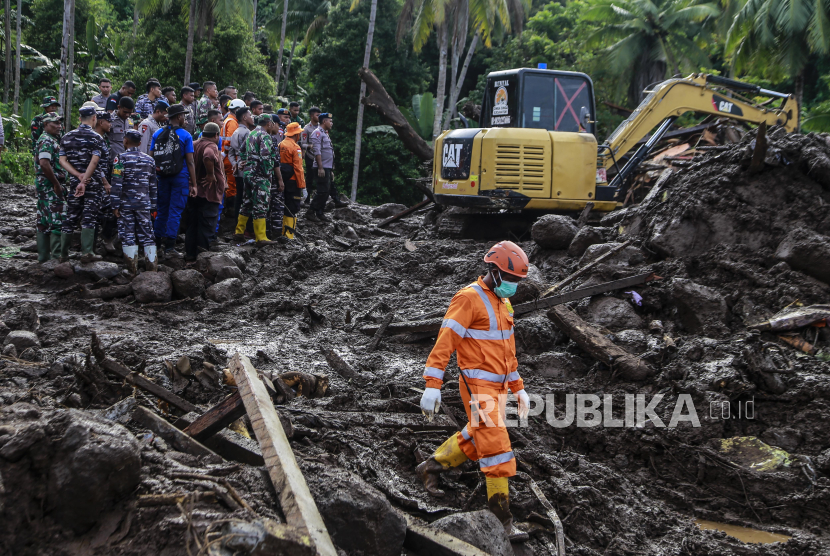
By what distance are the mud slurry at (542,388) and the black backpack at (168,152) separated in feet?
4.20

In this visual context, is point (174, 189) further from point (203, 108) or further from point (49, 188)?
point (203, 108)

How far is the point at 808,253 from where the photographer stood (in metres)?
6.77

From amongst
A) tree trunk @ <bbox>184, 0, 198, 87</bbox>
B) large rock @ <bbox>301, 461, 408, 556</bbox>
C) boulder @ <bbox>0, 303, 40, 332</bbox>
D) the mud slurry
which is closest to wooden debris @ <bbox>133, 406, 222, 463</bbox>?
the mud slurry

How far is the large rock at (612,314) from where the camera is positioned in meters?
6.69

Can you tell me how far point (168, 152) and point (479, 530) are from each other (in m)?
6.89

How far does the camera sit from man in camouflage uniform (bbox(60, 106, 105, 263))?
26.0 ft

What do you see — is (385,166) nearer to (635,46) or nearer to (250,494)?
(635,46)

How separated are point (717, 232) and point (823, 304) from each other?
1.64 metres

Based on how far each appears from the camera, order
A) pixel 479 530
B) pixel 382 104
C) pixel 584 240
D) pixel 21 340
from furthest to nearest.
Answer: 1. pixel 382 104
2. pixel 584 240
3. pixel 21 340
4. pixel 479 530

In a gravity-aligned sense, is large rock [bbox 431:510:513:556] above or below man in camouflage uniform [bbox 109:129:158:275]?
below

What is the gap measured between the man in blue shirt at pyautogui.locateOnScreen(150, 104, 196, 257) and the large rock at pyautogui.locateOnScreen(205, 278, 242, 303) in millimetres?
1221

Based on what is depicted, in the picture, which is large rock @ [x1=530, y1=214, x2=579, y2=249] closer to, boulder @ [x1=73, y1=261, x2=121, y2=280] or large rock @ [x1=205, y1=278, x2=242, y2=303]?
large rock @ [x1=205, y1=278, x2=242, y2=303]

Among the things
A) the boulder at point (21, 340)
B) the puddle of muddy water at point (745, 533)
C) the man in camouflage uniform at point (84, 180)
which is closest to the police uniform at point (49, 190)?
the man in camouflage uniform at point (84, 180)

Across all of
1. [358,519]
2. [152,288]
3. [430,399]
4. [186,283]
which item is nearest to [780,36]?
[186,283]
